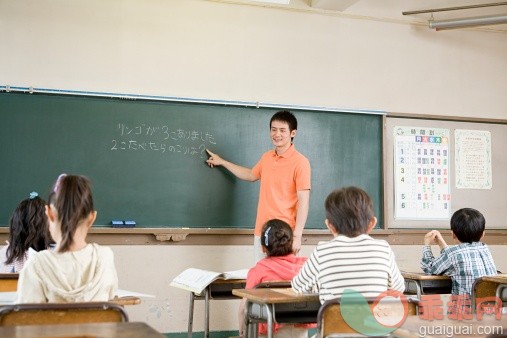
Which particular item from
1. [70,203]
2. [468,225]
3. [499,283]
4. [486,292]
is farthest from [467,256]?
[70,203]

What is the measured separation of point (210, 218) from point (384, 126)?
1.69m

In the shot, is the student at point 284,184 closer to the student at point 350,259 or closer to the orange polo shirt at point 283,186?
the orange polo shirt at point 283,186

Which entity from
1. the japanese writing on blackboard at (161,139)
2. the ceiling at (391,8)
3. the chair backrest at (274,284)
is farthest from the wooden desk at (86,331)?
the ceiling at (391,8)

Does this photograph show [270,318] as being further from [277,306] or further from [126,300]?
[126,300]

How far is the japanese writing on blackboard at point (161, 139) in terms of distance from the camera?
4.63 meters

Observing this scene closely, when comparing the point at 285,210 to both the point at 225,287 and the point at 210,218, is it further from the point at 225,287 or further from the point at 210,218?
the point at 225,287

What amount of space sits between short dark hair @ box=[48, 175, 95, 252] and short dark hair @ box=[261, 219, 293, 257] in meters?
1.24

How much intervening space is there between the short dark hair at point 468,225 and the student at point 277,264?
42.1 inches

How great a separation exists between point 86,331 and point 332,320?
0.95 m

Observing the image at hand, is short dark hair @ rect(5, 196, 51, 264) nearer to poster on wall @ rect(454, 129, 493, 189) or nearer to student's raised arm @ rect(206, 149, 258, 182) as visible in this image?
student's raised arm @ rect(206, 149, 258, 182)

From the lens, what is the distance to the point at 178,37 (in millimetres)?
4836

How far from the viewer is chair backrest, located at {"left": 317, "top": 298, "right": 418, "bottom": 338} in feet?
6.89

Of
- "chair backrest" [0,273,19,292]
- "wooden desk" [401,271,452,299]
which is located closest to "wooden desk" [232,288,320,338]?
"chair backrest" [0,273,19,292]

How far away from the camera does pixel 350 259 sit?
242cm
